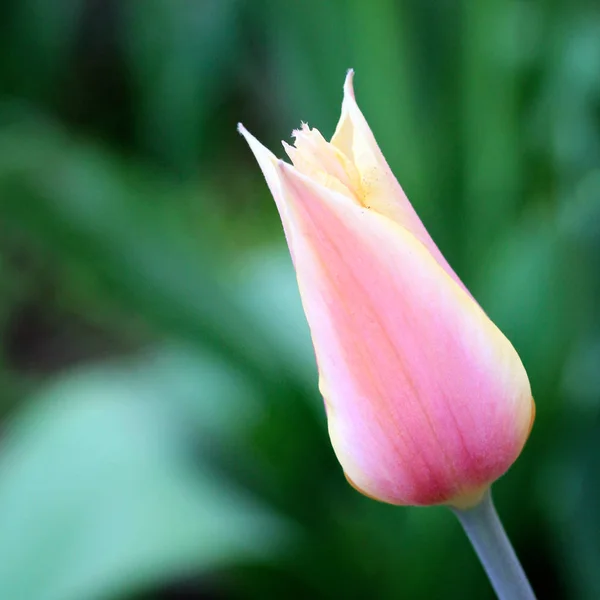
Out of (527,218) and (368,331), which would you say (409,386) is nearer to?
(368,331)

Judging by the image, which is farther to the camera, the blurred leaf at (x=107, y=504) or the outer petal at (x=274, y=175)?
the blurred leaf at (x=107, y=504)

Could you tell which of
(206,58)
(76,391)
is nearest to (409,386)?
(76,391)

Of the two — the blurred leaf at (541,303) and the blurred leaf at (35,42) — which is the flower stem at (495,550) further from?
the blurred leaf at (35,42)

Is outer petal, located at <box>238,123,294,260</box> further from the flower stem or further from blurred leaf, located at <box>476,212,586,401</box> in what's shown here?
blurred leaf, located at <box>476,212,586,401</box>

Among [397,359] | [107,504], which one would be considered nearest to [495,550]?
[397,359]

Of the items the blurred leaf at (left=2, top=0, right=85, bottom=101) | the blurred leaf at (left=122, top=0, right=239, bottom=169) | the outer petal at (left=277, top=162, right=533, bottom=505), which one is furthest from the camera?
the blurred leaf at (left=2, top=0, right=85, bottom=101)

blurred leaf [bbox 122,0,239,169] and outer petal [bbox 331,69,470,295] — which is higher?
blurred leaf [bbox 122,0,239,169]

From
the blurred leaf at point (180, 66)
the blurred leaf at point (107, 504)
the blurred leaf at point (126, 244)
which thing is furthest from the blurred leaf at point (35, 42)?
the blurred leaf at point (107, 504)

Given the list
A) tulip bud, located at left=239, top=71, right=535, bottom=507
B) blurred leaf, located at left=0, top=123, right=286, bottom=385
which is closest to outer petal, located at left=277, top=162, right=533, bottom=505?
tulip bud, located at left=239, top=71, right=535, bottom=507
